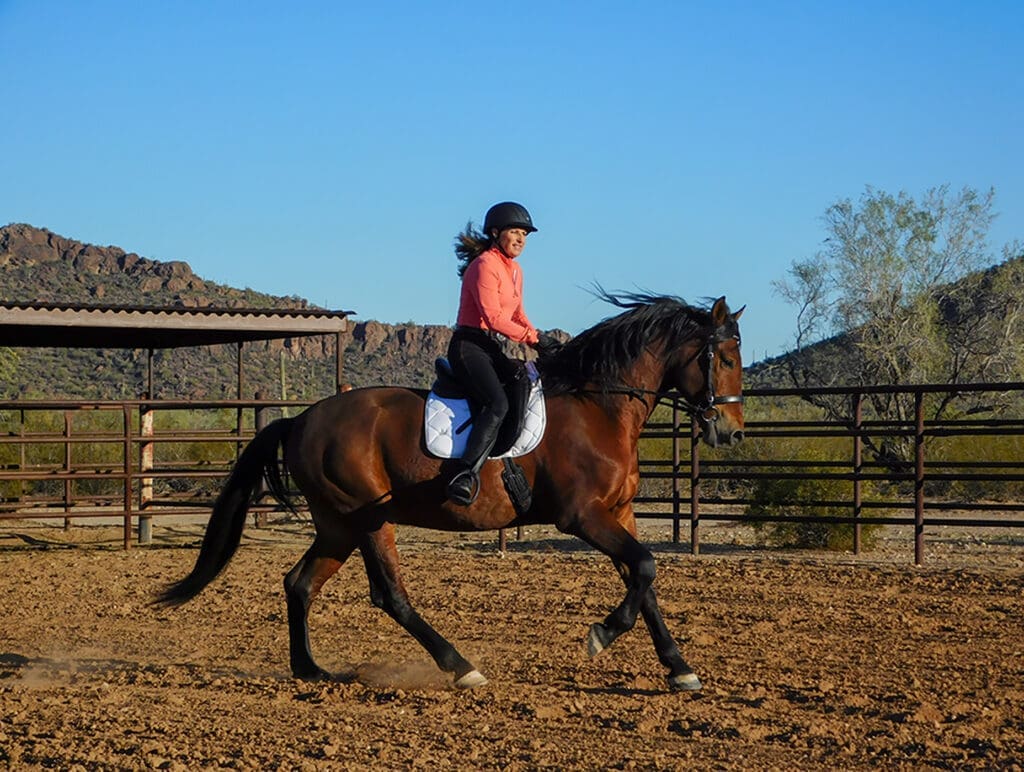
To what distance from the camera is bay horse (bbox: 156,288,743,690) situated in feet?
21.2

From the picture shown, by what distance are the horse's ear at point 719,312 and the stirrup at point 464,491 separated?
1.54 m

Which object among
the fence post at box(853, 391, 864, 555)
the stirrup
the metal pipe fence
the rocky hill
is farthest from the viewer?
the rocky hill

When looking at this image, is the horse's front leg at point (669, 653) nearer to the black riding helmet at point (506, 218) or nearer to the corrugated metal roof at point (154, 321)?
the black riding helmet at point (506, 218)

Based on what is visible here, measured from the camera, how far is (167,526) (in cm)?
1705

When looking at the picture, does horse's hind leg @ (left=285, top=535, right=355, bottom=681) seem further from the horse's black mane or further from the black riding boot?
the horse's black mane

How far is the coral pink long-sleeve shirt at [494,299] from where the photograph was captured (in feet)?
21.5

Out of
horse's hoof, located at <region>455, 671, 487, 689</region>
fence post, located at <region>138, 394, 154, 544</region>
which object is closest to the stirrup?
horse's hoof, located at <region>455, 671, 487, 689</region>

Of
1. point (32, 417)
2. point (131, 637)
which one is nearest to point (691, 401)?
point (131, 637)

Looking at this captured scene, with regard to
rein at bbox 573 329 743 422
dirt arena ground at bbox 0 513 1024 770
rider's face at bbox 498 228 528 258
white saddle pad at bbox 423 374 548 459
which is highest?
rider's face at bbox 498 228 528 258

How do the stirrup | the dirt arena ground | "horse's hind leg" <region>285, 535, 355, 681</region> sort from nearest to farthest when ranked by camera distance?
the dirt arena ground, the stirrup, "horse's hind leg" <region>285, 535, 355, 681</region>

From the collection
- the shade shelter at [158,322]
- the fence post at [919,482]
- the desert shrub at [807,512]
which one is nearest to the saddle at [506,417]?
the fence post at [919,482]

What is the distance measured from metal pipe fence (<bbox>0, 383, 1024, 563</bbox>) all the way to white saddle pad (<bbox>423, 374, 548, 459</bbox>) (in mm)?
4247

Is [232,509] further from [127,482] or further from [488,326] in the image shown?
[127,482]

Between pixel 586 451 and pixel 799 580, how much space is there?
4.70 meters
